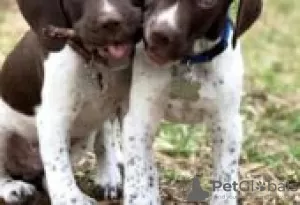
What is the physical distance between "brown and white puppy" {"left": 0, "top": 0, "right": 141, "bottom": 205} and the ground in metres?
0.55

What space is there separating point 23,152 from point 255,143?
1580 millimetres

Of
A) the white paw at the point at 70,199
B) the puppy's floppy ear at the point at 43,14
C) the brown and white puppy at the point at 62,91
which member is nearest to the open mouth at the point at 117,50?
the brown and white puppy at the point at 62,91

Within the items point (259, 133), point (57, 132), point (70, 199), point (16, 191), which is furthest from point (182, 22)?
point (259, 133)

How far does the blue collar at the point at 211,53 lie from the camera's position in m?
3.81

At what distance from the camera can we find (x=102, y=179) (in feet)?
15.8

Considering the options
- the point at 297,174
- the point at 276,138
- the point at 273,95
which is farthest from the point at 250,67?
the point at 297,174

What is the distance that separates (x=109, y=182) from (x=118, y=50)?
1253 millimetres

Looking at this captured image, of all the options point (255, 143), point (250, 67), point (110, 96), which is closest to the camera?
point (110, 96)

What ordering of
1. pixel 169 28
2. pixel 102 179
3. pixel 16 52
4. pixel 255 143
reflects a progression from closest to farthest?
pixel 169 28 → pixel 16 52 → pixel 102 179 → pixel 255 143

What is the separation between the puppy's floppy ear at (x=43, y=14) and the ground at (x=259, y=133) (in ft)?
3.89

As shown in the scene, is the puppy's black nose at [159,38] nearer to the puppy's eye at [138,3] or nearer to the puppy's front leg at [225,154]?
the puppy's eye at [138,3]

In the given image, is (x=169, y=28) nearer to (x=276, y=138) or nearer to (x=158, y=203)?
(x=158, y=203)

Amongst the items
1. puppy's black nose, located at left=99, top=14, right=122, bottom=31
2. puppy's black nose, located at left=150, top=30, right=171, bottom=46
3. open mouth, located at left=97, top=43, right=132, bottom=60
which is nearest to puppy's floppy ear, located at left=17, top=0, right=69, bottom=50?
open mouth, located at left=97, top=43, right=132, bottom=60

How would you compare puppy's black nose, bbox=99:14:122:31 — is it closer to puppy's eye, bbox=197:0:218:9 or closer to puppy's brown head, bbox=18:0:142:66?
puppy's brown head, bbox=18:0:142:66
